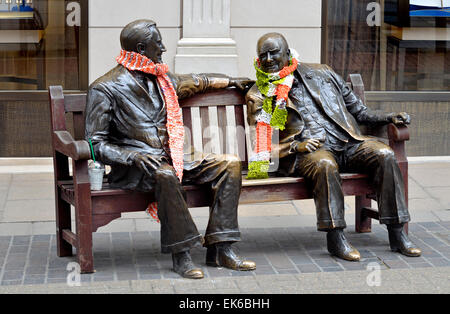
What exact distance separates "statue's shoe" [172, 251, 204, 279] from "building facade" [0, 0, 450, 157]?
3221mm

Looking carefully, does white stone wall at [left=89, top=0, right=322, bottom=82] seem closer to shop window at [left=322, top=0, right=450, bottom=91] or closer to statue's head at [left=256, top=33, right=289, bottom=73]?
shop window at [left=322, top=0, right=450, bottom=91]

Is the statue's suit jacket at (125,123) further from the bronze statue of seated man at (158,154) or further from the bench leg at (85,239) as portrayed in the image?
the bench leg at (85,239)

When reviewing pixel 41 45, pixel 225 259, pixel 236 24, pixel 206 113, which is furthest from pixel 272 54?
pixel 41 45

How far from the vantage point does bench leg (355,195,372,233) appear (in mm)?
6324

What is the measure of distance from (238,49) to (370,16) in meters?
1.52

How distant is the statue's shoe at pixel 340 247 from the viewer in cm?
561

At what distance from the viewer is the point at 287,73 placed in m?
5.97

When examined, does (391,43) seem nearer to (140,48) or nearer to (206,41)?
(206,41)

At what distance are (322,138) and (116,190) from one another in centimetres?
145

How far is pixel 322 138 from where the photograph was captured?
19.4 ft

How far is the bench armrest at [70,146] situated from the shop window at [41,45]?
3.10 metres

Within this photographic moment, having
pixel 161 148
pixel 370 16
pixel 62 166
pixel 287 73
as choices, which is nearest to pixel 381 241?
pixel 287 73

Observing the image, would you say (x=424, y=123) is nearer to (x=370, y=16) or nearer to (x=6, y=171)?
(x=370, y=16)

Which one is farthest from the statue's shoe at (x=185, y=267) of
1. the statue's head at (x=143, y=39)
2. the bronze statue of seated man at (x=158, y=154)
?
the statue's head at (x=143, y=39)
